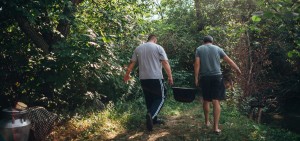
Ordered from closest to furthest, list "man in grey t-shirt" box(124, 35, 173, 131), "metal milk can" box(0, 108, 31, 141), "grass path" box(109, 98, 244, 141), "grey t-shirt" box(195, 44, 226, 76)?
"metal milk can" box(0, 108, 31, 141) → "grass path" box(109, 98, 244, 141) → "grey t-shirt" box(195, 44, 226, 76) → "man in grey t-shirt" box(124, 35, 173, 131)

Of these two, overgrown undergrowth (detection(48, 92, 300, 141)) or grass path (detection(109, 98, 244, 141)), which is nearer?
grass path (detection(109, 98, 244, 141))

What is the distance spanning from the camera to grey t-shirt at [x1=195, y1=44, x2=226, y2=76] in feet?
20.6

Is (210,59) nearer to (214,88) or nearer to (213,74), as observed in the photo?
(213,74)

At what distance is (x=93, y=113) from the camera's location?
312 inches

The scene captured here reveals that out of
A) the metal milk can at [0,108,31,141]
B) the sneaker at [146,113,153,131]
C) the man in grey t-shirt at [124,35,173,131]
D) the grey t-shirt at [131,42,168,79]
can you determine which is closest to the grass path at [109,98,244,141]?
the sneaker at [146,113,153,131]

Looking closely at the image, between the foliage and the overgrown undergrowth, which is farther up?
the foliage

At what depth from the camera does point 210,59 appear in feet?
20.7

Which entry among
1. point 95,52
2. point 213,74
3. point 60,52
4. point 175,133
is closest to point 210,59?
point 213,74

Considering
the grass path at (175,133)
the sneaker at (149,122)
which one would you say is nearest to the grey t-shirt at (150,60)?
the sneaker at (149,122)

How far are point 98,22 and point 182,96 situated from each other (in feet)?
10.4

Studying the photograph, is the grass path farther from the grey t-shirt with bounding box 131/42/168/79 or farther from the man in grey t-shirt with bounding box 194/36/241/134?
the grey t-shirt with bounding box 131/42/168/79

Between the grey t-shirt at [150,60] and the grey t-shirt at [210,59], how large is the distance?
876mm

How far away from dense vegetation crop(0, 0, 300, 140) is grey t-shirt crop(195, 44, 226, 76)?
0.86 meters

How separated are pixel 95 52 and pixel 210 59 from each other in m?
2.53
